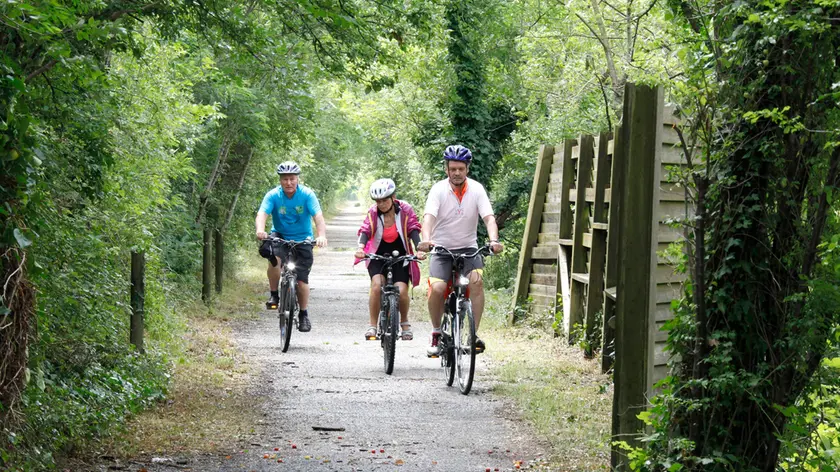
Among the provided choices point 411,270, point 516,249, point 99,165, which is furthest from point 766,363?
point 516,249

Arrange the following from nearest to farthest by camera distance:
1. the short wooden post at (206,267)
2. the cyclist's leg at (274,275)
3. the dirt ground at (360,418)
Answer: the dirt ground at (360,418) < the cyclist's leg at (274,275) < the short wooden post at (206,267)

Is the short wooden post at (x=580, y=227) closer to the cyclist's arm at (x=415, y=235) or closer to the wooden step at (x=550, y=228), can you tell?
the wooden step at (x=550, y=228)

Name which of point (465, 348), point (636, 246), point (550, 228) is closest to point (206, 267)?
point (550, 228)

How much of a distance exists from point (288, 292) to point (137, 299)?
8.91 ft

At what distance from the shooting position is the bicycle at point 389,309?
404 inches

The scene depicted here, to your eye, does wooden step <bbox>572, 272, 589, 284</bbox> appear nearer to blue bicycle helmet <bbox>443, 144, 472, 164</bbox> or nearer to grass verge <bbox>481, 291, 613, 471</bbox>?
grass verge <bbox>481, 291, 613, 471</bbox>

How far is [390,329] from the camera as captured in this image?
406 inches

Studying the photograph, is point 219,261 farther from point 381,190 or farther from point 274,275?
point 381,190

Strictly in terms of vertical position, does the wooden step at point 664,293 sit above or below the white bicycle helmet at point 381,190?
below

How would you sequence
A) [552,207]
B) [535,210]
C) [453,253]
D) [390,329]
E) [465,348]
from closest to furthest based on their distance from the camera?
[465,348] → [453,253] → [390,329] → [552,207] → [535,210]

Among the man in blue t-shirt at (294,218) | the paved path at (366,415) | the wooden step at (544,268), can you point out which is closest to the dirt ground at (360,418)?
the paved path at (366,415)

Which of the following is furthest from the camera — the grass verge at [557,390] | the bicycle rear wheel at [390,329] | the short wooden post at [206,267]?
the short wooden post at [206,267]

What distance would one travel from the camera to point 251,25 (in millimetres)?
8719

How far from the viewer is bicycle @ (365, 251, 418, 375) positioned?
33.7 feet
